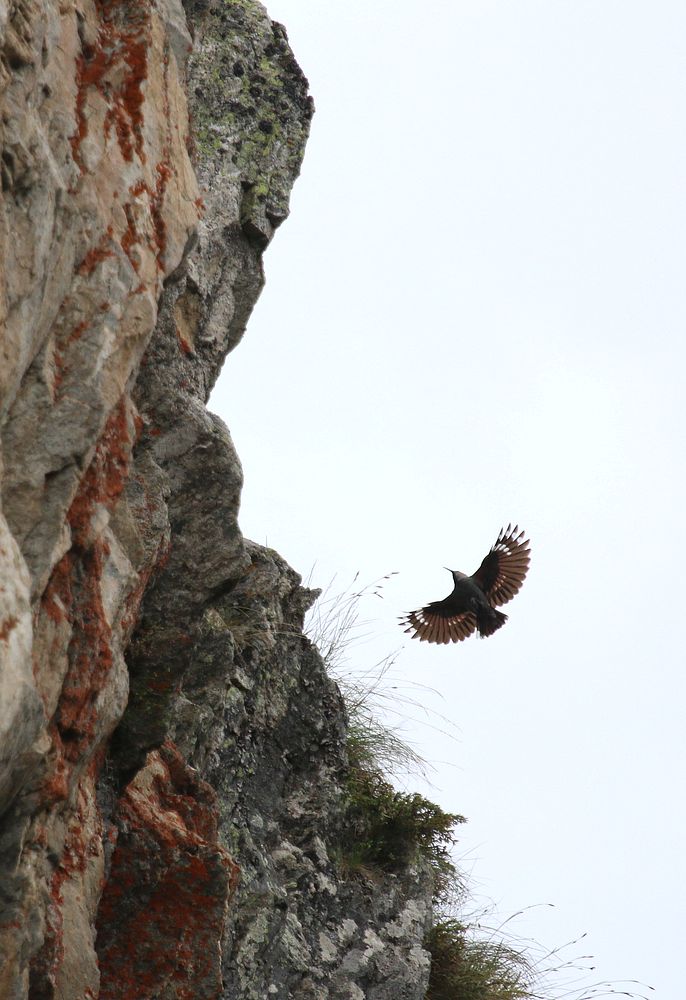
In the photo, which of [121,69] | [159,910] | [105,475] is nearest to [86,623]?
[105,475]

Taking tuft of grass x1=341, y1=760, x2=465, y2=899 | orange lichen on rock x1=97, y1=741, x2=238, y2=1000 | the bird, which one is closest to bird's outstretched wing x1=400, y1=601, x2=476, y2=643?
the bird

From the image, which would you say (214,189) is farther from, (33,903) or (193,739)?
(33,903)

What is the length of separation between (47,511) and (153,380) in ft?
4.73

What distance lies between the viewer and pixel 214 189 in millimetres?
6453

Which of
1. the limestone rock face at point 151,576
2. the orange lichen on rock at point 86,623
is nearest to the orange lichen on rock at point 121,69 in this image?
the limestone rock face at point 151,576

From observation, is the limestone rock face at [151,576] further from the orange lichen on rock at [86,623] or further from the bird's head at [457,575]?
the bird's head at [457,575]

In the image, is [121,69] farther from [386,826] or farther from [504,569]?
[504,569]

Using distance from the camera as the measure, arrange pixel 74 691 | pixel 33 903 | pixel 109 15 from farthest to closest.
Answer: pixel 109 15
pixel 74 691
pixel 33 903

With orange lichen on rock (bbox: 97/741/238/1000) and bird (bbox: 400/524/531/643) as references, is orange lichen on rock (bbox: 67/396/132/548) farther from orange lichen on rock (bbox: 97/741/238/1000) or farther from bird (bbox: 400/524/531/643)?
bird (bbox: 400/524/531/643)

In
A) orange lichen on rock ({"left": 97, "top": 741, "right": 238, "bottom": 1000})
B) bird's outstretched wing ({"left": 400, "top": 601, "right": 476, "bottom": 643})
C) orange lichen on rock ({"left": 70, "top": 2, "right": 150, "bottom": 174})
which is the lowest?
orange lichen on rock ({"left": 97, "top": 741, "right": 238, "bottom": 1000})

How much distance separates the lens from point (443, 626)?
10.9 meters

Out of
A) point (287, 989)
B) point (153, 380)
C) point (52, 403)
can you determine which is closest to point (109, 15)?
point (153, 380)

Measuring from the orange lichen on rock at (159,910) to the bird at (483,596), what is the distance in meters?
5.77

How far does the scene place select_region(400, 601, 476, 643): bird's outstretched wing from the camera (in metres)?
10.8
